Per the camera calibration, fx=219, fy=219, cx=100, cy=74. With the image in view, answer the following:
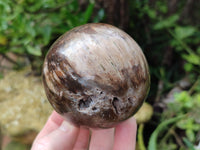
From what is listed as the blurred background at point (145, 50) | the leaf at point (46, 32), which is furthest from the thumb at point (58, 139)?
the leaf at point (46, 32)

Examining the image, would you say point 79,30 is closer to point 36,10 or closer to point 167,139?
point 36,10

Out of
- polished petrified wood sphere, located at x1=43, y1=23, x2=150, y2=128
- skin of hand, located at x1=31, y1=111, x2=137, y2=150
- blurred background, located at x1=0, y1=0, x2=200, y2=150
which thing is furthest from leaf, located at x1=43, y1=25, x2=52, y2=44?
polished petrified wood sphere, located at x1=43, y1=23, x2=150, y2=128

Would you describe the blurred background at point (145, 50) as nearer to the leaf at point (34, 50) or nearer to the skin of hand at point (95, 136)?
the leaf at point (34, 50)

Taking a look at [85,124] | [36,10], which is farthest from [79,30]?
[36,10]

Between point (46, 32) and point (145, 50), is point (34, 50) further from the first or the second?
point (145, 50)

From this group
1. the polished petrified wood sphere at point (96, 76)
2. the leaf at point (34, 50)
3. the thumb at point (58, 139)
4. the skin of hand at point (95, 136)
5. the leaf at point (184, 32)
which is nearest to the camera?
the polished petrified wood sphere at point (96, 76)

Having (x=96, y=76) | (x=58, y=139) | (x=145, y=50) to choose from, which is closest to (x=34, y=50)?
(x=58, y=139)

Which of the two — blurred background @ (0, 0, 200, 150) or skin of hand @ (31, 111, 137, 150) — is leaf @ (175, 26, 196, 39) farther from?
skin of hand @ (31, 111, 137, 150)
